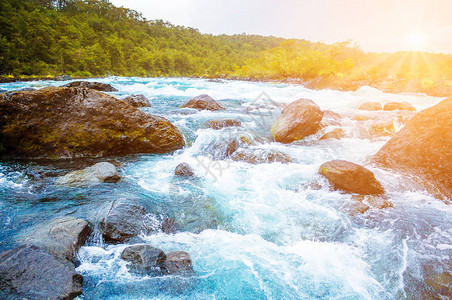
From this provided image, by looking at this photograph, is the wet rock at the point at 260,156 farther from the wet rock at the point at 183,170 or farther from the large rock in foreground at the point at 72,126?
the large rock in foreground at the point at 72,126

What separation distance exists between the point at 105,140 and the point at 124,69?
160 ft

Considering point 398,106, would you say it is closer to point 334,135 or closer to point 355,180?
point 334,135

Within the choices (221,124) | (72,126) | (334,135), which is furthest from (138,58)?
(334,135)

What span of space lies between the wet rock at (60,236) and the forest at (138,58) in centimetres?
2430

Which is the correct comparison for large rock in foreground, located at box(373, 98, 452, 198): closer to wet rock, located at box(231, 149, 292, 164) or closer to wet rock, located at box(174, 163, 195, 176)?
wet rock, located at box(231, 149, 292, 164)

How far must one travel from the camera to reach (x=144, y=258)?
10.2 ft

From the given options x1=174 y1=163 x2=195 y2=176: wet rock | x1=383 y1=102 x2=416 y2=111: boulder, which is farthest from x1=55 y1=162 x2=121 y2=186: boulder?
x1=383 y1=102 x2=416 y2=111: boulder

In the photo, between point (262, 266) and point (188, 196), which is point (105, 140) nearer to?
point (188, 196)

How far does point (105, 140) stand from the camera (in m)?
6.71

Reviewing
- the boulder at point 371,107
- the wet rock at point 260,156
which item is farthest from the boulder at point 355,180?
the boulder at point 371,107

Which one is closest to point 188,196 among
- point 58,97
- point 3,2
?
point 58,97

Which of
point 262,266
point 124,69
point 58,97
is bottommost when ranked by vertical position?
point 262,266

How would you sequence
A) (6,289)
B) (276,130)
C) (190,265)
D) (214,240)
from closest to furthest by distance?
(6,289) → (190,265) → (214,240) → (276,130)

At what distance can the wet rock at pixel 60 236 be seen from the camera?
3.08m
